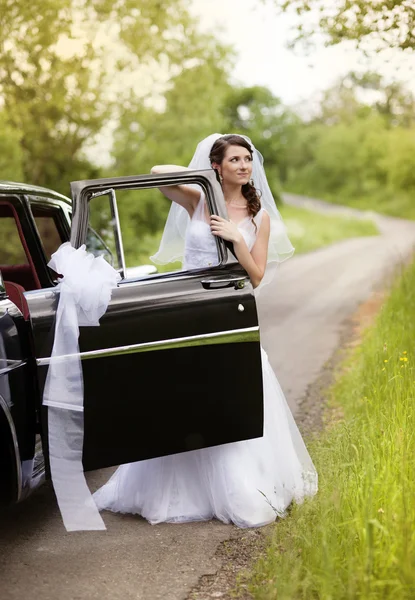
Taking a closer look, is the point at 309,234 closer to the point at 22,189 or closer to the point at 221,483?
the point at 22,189

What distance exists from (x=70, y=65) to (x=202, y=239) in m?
12.6

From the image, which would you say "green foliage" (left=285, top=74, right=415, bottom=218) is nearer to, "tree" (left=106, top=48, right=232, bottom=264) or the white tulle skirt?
"tree" (left=106, top=48, right=232, bottom=264)

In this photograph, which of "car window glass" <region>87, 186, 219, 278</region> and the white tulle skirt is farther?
"car window glass" <region>87, 186, 219, 278</region>

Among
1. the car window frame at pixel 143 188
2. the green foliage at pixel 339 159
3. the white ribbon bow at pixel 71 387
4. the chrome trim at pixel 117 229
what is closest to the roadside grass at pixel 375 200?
the green foliage at pixel 339 159

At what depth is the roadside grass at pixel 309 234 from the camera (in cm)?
1864

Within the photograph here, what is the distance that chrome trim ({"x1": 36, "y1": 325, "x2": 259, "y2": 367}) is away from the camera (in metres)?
3.87

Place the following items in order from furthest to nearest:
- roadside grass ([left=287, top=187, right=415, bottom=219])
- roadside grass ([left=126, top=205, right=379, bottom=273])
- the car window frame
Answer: roadside grass ([left=287, top=187, right=415, bottom=219]) < roadside grass ([left=126, top=205, right=379, bottom=273]) < the car window frame

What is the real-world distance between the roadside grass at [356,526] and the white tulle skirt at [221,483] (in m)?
0.17

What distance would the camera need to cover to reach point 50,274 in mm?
5348

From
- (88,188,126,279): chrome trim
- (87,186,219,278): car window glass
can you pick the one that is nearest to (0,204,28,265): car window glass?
(87,186,219,278): car window glass

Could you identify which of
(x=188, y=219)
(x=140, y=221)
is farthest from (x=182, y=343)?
(x=140, y=221)

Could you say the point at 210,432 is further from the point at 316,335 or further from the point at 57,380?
the point at 316,335

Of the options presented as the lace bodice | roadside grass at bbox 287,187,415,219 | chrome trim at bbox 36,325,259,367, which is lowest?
roadside grass at bbox 287,187,415,219

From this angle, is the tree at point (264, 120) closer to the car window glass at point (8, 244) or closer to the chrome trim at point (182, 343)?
the car window glass at point (8, 244)
